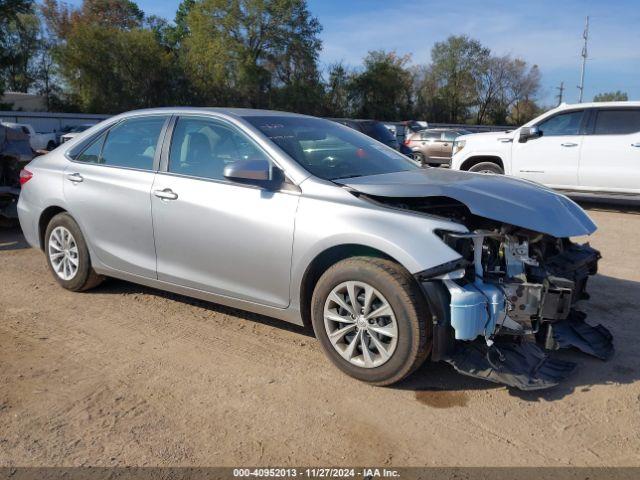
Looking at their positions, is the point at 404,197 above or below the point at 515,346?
above

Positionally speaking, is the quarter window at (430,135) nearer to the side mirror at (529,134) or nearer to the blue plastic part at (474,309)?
the side mirror at (529,134)

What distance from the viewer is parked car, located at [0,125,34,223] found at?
8.11m

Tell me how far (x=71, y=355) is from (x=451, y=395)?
257cm

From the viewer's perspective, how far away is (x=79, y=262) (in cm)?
520

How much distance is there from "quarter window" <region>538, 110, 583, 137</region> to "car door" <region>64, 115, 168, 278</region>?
798 cm

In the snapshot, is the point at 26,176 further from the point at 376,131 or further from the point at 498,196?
the point at 376,131

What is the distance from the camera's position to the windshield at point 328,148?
419 cm

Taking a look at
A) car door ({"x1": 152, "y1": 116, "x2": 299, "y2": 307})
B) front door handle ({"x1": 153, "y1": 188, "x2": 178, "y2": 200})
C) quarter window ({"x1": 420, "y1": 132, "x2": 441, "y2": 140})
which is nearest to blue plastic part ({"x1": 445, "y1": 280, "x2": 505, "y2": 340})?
car door ({"x1": 152, "y1": 116, "x2": 299, "y2": 307})

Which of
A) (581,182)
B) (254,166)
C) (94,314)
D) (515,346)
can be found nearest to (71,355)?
(94,314)

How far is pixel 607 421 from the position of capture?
3215mm

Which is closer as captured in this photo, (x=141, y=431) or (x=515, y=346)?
(x=141, y=431)

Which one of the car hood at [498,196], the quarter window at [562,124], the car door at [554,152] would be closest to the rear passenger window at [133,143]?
the car hood at [498,196]

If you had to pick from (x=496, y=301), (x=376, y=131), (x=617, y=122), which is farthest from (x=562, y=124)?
(x=496, y=301)

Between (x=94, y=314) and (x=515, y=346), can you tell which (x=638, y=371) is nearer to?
(x=515, y=346)
